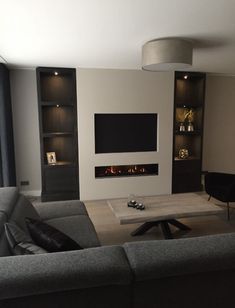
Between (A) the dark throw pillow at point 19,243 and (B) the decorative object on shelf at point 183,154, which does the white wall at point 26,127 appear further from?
(A) the dark throw pillow at point 19,243

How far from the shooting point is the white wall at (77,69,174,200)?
4.36 metres

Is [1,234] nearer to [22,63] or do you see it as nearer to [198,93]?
[22,63]

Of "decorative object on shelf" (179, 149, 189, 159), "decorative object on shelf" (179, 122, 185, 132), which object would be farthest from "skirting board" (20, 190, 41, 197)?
"decorative object on shelf" (179, 122, 185, 132)

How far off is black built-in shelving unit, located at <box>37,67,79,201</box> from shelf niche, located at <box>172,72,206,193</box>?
6.02 feet

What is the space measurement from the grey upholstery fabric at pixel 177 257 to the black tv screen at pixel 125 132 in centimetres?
326

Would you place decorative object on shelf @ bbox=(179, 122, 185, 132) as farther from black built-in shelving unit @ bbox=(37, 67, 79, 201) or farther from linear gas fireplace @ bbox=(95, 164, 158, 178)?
black built-in shelving unit @ bbox=(37, 67, 79, 201)

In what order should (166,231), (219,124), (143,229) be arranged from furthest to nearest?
(219,124), (143,229), (166,231)

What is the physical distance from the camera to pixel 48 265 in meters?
1.24

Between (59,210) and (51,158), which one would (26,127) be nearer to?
(51,158)

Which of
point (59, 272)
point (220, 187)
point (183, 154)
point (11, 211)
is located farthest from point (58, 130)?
point (59, 272)

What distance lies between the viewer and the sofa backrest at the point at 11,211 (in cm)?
168

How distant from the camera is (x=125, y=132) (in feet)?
15.4

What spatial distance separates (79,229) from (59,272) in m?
1.05

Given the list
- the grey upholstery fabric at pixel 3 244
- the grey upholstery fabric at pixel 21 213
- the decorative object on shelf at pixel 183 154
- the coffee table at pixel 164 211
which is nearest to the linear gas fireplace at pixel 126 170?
the decorative object on shelf at pixel 183 154
